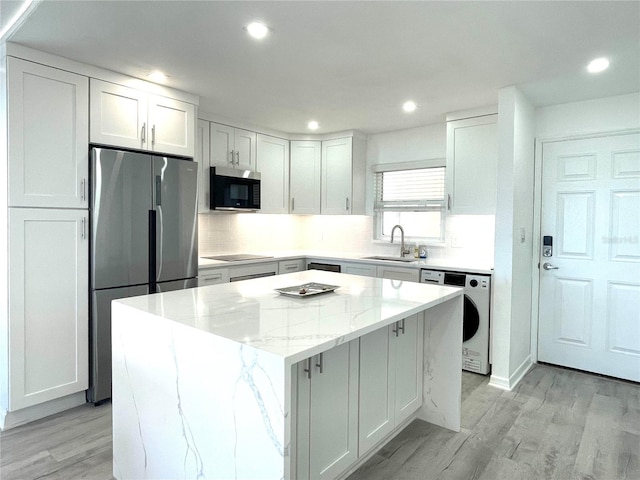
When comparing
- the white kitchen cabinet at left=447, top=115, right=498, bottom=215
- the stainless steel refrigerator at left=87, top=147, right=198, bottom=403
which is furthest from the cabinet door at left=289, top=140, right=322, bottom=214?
the stainless steel refrigerator at left=87, top=147, right=198, bottom=403

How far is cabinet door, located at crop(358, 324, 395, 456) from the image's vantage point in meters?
2.02

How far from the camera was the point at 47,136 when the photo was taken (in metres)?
2.59

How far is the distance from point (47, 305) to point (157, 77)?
5.87 ft

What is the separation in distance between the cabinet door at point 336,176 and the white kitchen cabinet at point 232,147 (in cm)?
88

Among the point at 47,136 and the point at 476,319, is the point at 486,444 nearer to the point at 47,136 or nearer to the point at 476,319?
the point at 476,319

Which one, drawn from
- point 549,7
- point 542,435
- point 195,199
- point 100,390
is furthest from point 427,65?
point 100,390

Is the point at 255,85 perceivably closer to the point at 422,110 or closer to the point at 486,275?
the point at 422,110

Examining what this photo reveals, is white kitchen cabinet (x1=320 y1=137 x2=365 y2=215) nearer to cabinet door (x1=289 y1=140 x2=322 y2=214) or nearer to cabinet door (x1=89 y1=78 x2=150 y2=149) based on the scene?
cabinet door (x1=289 y1=140 x2=322 y2=214)

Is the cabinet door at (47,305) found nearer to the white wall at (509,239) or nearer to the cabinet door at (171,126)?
the cabinet door at (171,126)

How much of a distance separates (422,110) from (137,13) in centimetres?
260

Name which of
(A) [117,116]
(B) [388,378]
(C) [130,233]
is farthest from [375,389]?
(A) [117,116]

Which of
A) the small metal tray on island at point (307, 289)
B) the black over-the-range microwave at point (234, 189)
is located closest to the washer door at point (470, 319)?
the small metal tray on island at point (307, 289)

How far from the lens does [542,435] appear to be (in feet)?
8.03

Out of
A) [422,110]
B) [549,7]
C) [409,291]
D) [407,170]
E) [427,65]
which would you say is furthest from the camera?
[407,170]
